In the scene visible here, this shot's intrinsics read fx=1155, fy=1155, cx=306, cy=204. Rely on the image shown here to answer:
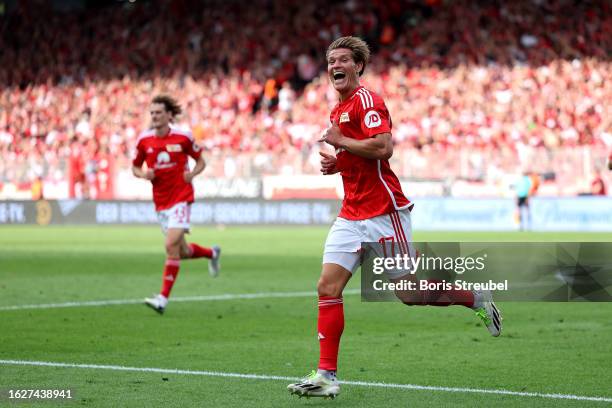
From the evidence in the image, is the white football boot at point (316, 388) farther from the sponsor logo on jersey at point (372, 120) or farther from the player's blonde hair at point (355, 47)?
the player's blonde hair at point (355, 47)

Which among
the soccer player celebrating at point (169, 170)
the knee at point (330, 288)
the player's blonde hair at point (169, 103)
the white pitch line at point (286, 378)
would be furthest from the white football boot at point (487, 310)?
the player's blonde hair at point (169, 103)

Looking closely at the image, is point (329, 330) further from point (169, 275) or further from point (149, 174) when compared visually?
point (149, 174)

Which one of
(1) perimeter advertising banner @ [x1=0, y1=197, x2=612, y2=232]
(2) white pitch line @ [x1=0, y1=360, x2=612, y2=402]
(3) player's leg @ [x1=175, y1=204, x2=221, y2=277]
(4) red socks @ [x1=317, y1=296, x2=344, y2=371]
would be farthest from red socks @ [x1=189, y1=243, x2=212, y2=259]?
(1) perimeter advertising banner @ [x1=0, y1=197, x2=612, y2=232]

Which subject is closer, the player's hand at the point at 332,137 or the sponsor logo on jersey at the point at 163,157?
the player's hand at the point at 332,137

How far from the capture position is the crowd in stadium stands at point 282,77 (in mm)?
34625

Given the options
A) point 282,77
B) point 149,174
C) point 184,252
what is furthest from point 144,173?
point 282,77

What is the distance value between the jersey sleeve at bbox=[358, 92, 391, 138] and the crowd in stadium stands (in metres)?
25.2

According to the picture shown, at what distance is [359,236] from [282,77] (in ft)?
114

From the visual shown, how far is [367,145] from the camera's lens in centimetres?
688

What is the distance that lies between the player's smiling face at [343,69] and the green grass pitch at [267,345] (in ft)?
6.21

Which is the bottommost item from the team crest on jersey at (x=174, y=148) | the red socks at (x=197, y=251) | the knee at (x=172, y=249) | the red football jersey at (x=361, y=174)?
the red socks at (x=197, y=251)

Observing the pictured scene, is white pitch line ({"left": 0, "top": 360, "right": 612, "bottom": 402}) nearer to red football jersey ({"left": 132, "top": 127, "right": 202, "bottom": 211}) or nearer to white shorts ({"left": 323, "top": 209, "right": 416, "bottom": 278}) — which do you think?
white shorts ({"left": 323, "top": 209, "right": 416, "bottom": 278})

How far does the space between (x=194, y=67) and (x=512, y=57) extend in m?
12.5

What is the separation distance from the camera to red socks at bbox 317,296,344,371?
677 cm
